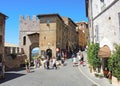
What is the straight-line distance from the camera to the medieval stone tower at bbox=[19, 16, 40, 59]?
186 feet

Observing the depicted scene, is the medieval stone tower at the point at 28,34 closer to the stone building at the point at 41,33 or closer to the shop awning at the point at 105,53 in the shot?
the stone building at the point at 41,33

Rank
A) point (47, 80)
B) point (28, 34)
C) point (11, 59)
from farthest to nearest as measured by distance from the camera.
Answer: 1. point (28, 34)
2. point (11, 59)
3. point (47, 80)

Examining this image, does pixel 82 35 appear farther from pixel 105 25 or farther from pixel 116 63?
pixel 116 63

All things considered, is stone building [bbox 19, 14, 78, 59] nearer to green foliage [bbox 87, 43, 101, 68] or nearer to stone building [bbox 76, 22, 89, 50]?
green foliage [bbox 87, 43, 101, 68]

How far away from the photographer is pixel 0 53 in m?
31.4

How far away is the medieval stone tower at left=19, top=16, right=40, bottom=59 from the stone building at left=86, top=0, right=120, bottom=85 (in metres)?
27.5

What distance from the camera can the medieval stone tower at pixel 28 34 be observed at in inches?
2227

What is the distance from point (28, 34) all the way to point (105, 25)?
1328 inches

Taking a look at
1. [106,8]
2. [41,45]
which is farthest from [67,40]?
[106,8]

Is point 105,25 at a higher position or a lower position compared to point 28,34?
lower

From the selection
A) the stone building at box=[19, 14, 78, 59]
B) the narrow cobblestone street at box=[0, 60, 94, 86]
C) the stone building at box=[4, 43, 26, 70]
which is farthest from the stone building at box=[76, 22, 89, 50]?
the narrow cobblestone street at box=[0, 60, 94, 86]

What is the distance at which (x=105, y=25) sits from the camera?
2491cm

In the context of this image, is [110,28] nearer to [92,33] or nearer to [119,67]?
[119,67]

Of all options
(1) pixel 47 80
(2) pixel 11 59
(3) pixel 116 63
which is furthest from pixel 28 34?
(3) pixel 116 63
